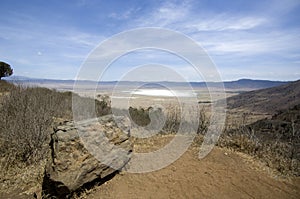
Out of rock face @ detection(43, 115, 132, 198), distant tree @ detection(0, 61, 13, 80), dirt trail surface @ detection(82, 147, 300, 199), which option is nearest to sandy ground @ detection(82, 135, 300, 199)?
dirt trail surface @ detection(82, 147, 300, 199)

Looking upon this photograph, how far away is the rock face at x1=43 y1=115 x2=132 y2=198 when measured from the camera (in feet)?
14.1

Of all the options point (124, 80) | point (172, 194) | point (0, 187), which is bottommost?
point (0, 187)

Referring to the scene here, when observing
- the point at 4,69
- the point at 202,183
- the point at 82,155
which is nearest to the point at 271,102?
the point at 4,69

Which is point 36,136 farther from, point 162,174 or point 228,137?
point 228,137

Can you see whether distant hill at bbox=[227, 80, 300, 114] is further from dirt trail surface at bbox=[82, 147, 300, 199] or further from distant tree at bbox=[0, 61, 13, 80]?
dirt trail surface at bbox=[82, 147, 300, 199]

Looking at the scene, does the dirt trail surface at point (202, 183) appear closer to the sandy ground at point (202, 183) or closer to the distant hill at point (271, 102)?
the sandy ground at point (202, 183)

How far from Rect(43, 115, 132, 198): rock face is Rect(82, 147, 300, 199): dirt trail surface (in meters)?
0.31

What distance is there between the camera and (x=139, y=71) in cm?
543

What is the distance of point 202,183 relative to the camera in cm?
451

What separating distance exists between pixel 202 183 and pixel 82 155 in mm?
2248

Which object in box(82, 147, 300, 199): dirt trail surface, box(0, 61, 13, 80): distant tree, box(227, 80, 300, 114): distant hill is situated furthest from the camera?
box(227, 80, 300, 114): distant hill

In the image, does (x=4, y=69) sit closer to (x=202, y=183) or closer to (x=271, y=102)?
(x=202, y=183)

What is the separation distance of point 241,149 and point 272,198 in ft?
6.89

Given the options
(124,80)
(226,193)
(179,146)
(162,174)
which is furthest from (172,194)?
(124,80)
